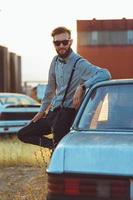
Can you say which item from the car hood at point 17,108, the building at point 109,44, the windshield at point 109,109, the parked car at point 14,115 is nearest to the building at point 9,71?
the building at point 109,44

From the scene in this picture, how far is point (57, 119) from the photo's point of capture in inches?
243

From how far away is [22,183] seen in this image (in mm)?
8500

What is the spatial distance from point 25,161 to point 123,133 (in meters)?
5.47

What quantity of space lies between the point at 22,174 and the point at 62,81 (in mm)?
3157

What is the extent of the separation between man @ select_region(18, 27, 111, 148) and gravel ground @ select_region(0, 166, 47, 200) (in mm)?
887

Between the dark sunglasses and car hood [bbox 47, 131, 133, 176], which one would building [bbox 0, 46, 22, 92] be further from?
car hood [bbox 47, 131, 133, 176]

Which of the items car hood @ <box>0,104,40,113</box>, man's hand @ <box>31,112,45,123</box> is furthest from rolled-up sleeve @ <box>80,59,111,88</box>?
car hood @ <box>0,104,40,113</box>

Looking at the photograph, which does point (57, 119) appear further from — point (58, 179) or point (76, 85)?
point (58, 179)

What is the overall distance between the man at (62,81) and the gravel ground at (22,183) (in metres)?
0.89

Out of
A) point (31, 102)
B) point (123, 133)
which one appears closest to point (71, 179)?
point (123, 133)

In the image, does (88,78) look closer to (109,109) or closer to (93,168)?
(109,109)

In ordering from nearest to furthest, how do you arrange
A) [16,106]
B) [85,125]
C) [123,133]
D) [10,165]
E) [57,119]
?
[123,133] < [85,125] < [57,119] < [10,165] < [16,106]

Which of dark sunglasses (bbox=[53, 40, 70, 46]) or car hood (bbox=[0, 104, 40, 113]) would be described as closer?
dark sunglasses (bbox=[53, 40, 70, 46])

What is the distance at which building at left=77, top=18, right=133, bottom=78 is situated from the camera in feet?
90.8
